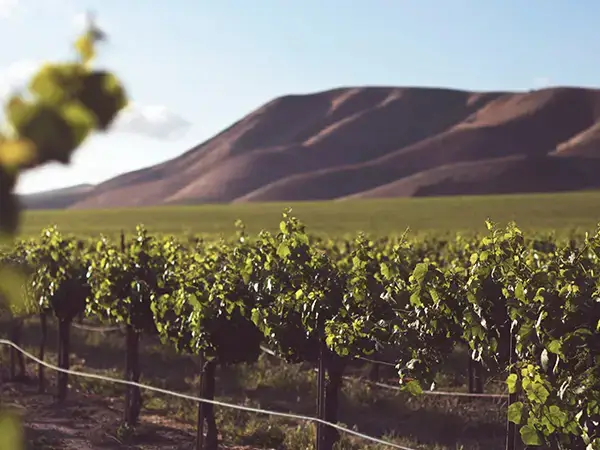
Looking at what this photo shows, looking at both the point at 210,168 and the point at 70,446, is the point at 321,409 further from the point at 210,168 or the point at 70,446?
the point at 210,168

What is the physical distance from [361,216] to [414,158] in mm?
75793

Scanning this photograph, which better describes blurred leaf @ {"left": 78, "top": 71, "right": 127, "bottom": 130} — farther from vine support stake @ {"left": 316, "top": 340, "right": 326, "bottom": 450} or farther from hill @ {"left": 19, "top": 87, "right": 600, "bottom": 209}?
hill @ {"left": 19, "top": 87, "right": 600, "bottom": 209}

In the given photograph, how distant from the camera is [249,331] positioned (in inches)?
418

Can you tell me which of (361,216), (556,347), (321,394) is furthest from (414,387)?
(361,216)

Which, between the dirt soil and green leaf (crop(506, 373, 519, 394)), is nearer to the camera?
green leaf (crop(506, 373, 519, 394))

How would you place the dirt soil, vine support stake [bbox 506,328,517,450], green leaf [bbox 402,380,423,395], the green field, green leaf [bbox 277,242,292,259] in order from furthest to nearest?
the green field → the dirt soil → green leaf [bbox 277,242,292,259] → green leaf [bbox 402,380,423,395] → vine support stake [bbox 506,328,517,450]

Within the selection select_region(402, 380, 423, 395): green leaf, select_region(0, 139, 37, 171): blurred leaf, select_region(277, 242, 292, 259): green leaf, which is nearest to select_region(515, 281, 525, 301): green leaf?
select_region(402, 380, 423, 395): green leaf

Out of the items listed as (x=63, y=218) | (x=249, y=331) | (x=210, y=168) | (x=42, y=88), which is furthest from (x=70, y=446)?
(x=210, y=168)

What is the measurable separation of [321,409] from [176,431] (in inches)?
138

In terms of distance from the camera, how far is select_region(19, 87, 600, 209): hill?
130 metres

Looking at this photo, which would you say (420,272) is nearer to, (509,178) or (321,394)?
(321,394)

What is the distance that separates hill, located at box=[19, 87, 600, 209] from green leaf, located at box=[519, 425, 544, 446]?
120791 millimetres

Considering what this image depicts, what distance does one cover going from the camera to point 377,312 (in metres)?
8.84

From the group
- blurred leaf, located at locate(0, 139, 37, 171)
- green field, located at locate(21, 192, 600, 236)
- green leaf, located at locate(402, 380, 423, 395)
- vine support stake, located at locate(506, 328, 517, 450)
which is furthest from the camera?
green field, located at locate(21, 192, 600, 236)
